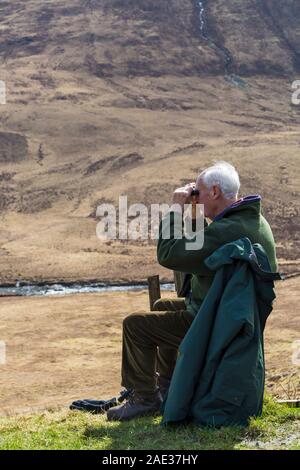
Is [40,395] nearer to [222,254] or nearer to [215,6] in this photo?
[222,254]

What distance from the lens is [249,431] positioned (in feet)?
13.4

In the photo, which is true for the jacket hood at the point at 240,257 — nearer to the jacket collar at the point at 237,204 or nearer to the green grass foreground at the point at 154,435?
the jacket collar at the point at 237,204

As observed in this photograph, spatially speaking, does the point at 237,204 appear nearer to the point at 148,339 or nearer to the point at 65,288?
the point at 148,339

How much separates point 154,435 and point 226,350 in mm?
603

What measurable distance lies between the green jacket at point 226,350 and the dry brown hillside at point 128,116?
14499 mm

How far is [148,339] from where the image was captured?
4.59 metres

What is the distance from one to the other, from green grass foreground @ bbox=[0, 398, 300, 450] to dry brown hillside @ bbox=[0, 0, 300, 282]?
14.1 metres

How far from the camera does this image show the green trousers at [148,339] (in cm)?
454

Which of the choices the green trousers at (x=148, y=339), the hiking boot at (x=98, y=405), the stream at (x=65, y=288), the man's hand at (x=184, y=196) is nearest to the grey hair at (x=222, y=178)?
the man's hand at (x=184, y=196)

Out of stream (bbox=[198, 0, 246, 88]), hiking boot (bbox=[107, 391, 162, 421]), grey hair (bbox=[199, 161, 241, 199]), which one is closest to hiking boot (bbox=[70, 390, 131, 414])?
hiking boot (bbox=[107, 391, 162, 421])

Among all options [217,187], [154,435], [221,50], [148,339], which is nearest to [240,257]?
[217,187]

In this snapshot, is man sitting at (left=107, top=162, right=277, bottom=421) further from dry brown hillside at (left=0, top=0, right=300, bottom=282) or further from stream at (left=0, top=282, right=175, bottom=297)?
dry brown hillside at (left=0, top=0, right=300, bottom=282)

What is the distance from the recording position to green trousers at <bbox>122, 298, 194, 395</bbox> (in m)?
4.54

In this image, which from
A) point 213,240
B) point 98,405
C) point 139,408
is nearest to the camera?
point 213,240
